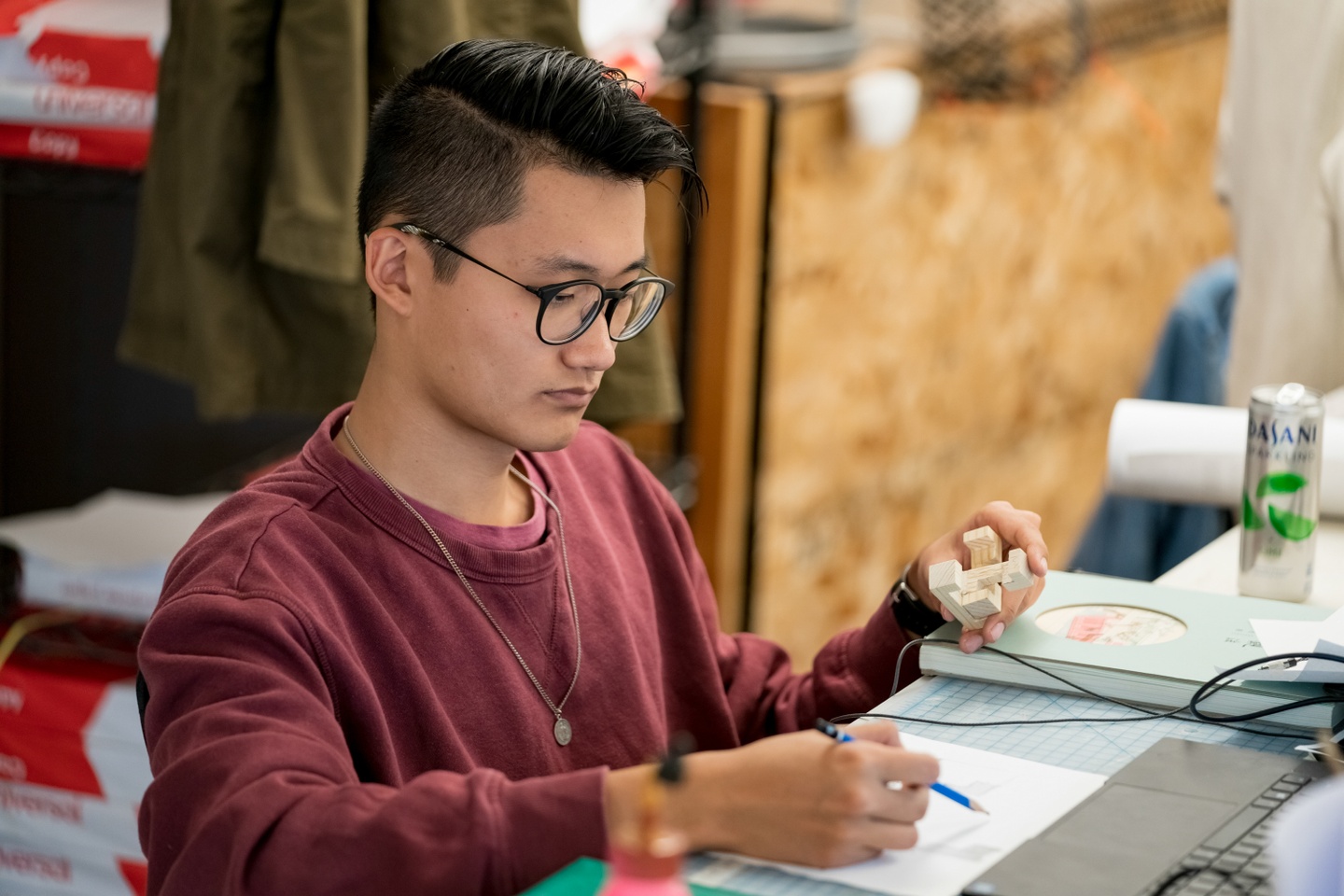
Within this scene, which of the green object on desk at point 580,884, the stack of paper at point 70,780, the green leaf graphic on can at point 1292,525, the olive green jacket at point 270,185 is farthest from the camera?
the stack of paper at point 70,780

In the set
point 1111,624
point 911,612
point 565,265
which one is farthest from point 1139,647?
point 565,265

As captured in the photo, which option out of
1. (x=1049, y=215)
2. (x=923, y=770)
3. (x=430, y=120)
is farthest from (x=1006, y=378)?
(x=923, y=770)

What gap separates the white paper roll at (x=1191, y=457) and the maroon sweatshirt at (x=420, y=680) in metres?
0.43

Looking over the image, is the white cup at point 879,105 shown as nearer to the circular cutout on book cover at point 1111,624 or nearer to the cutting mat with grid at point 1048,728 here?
the circular cutout on book cover at point 1111,624

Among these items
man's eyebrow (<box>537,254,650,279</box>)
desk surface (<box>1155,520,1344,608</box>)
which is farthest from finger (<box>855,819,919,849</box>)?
desk surface (<box>1155,520,1344,608</box>)

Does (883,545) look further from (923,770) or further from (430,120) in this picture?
(923,770)

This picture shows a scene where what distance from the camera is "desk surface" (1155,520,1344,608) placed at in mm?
1484

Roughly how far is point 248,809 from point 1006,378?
2.77 metres

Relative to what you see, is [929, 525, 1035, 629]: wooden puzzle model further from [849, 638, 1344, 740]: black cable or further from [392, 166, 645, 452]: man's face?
[392, 166, 645, 452]: man's face

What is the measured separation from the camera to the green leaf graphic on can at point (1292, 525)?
4.69 feet

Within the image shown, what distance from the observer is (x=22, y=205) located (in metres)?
2.13

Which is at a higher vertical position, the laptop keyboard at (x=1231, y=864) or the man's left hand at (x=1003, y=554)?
the man's left hand at (x=1003, y=554)

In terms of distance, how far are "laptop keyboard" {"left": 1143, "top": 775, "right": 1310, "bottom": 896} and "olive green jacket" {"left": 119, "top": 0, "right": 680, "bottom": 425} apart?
103 centimetres

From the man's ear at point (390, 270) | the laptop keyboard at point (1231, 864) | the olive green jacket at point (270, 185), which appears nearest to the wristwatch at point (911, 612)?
the laptop keyboard at point (1231, 864)
